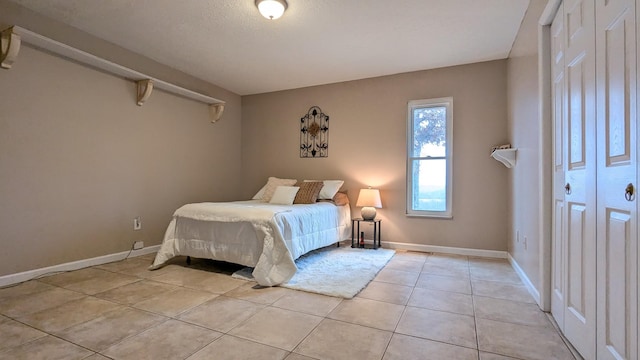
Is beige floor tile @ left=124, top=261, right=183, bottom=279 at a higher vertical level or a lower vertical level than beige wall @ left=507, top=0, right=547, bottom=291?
lower

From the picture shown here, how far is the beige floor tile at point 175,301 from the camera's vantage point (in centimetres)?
207

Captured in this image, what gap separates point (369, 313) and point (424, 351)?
0.51 metres

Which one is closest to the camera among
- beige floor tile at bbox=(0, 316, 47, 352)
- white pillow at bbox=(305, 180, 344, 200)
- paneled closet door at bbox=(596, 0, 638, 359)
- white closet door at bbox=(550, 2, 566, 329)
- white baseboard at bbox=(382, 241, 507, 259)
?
paneled closet door at bbox=(596, 0, 638, 359)

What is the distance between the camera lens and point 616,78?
1213mm

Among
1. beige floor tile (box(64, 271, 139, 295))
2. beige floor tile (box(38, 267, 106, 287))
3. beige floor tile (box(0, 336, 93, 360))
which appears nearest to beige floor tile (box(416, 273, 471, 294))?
beige floor tile (box(0, 336, 93, 360))

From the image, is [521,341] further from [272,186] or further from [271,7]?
[272,186]

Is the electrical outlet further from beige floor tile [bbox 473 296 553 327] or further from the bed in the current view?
beige floor tile [bbox 473 296 553 327]

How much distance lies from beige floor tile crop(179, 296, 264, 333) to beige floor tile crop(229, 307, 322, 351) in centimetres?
7

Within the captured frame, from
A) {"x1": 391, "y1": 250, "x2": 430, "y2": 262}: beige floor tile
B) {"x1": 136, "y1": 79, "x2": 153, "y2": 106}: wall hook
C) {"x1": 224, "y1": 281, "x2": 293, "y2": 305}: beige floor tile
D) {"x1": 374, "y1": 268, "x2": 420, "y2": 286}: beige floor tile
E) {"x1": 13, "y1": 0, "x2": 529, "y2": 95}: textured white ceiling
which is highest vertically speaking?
{"x1": 13, "y1": 0, "x2": 529, "y2": 95}: textured white ceiling

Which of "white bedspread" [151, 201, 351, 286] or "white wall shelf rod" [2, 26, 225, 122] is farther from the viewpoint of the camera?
"white bedspread" [151, 201, 351, 286]

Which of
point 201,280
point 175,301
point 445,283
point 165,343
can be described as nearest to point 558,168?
point 445,283

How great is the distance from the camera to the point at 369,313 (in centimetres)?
204

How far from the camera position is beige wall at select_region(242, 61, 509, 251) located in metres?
3.66

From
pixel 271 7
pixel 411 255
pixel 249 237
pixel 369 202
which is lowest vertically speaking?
pixel 411 255
